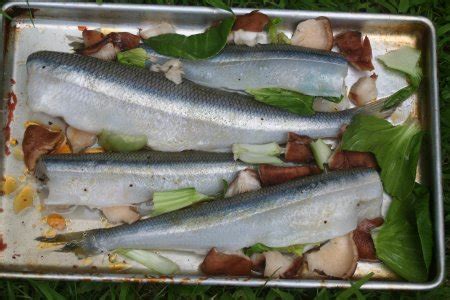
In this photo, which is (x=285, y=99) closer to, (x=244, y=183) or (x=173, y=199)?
(x=244, y=183)

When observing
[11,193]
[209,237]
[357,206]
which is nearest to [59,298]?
[11,193]

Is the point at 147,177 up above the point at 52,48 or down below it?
below

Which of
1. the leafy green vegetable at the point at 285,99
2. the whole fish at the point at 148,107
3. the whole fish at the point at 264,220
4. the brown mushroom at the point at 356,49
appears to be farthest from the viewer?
the brown mushroom at the point at 356,49

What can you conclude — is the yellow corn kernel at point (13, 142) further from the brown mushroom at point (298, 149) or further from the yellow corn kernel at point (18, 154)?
the brown mushroom at point (298, 149)

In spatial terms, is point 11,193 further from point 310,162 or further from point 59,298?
point 310,162

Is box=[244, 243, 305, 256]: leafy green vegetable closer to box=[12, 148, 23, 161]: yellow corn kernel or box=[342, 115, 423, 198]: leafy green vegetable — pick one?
box=[342, 115, 423, 198]: leafy green vegetable

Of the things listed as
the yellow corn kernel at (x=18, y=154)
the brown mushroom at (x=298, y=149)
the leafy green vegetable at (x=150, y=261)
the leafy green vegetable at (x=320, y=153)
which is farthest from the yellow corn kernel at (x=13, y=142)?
the leafy green vegetable at (x=320, y=153)
